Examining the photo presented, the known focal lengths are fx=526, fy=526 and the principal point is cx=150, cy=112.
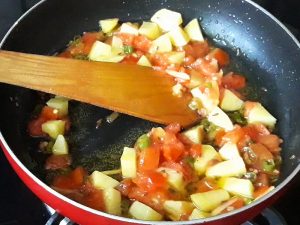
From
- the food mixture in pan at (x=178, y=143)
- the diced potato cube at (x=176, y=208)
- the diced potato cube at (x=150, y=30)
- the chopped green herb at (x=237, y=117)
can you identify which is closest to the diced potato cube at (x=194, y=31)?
the food mixture in pan at (x=178, y=143)

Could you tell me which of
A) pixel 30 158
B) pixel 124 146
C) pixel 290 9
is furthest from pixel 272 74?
pixel 30 158

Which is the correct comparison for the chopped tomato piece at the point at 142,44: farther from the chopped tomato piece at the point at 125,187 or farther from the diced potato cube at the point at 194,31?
the chopped tomato piece at the point at 125,187

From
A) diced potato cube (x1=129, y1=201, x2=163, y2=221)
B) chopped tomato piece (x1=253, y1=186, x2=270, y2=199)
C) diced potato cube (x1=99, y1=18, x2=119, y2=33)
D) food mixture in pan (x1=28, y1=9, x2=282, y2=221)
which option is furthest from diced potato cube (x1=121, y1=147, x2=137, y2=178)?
diced potato cube (x1=99, y1=18, x2=119, y2=33)

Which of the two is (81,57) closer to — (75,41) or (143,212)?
(75,41)

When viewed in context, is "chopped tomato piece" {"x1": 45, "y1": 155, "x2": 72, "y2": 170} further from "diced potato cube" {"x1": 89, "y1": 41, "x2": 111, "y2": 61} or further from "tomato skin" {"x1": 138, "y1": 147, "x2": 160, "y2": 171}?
"diced potato cube" {"x1": 89, "y1": 41, "x2": 111, "y2": 61}

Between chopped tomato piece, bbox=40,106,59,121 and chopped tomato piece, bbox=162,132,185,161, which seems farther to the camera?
chopped tomato piece, bbox=40,106,59,121

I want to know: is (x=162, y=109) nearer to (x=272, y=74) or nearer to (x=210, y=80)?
(x=210, y=80)
